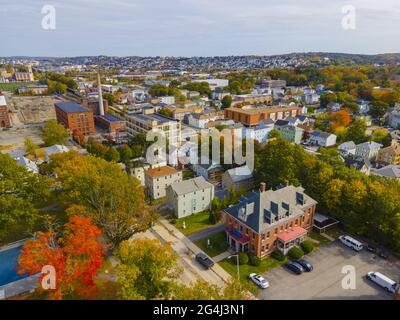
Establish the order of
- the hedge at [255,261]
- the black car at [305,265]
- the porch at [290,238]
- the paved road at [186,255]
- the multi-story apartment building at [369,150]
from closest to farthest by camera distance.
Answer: the paved road at [186,255] → the black car at [305,265] → the hedge at [255,261] → the porch at [290,238] → the multi-story apartment building at [369,150]

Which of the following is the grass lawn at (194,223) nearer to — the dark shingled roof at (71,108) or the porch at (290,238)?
the porch at (290,238)

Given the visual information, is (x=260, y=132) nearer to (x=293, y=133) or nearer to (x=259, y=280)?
(x=293, y=133)

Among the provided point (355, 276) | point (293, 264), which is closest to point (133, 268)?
point (293, 264)

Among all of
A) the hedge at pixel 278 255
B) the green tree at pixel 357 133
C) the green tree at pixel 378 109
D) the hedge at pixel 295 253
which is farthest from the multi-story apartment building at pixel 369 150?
the hedge at pixel 278 255

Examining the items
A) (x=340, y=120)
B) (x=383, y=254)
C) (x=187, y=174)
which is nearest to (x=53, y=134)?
(x=187, y=174)

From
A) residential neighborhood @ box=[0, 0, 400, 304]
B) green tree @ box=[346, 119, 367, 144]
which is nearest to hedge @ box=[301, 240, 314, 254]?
residential neighborhood @ box=[0, 0, 400, 304]
